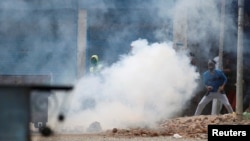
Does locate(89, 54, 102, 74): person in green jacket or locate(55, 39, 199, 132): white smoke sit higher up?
locate(89, 54, 102, 74): person in green jacket

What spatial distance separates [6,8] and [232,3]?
515cm

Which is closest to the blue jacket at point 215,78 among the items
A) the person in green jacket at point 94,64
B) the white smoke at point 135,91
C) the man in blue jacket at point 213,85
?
the man in blue jacket at point 213,85

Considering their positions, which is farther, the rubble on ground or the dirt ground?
the rubble on ground

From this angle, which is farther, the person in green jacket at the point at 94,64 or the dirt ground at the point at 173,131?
the person in green jacket at the point at 94,64

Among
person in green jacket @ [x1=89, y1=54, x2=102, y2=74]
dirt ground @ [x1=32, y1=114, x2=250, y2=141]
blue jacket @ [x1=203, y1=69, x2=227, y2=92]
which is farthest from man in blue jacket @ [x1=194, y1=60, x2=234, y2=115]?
person in green jacket @ [x1=89, y1=54, x2=102, y2=74]

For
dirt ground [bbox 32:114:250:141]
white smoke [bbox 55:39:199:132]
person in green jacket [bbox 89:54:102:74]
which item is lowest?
dirt ground [bbox 32:114:250:141]

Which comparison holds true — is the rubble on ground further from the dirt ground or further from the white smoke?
the white smoke

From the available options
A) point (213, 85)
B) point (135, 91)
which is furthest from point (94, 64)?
point (213, 85)

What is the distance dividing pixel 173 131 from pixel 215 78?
81.0 inches

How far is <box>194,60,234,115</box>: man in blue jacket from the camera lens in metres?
10.8

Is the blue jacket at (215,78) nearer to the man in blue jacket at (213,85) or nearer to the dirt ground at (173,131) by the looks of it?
the man in blue jacket at (213,85)

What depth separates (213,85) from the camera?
1085 centimetres

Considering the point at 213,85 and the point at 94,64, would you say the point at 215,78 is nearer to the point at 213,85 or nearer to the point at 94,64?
the point at 213,85

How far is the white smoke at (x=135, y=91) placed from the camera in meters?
9.95
